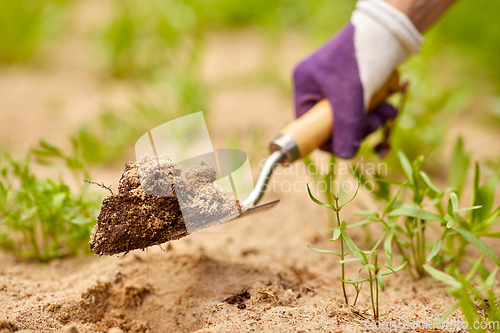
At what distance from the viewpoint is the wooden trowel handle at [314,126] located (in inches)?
48.5

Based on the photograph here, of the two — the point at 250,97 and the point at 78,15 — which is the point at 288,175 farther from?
the point at 78,15

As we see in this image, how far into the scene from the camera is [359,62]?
1.29 metres

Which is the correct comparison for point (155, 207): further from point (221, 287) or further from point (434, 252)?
point (434, 252)

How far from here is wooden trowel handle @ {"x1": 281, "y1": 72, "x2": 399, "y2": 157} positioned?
1232 mm

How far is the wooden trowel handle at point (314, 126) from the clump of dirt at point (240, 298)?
500 millimetres

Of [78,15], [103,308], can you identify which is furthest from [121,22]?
[103,308]

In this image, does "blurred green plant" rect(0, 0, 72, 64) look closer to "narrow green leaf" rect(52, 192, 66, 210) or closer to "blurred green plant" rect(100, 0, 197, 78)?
"blurred green plant" rect(100, 0, 197, 78)

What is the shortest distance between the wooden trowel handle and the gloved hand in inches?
1.1

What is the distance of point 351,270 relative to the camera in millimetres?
1190

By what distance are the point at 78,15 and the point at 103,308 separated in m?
3.57

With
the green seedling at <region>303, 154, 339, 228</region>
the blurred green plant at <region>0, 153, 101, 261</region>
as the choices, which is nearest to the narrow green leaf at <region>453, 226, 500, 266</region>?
A: the green seedling at <region>303, 154, 339, 228</region>

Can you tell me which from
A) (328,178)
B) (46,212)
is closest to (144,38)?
(46,212)

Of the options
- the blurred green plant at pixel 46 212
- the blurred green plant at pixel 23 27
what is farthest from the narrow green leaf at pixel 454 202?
the blurred green plant at pixel 23 27

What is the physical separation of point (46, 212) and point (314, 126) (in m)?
0.92
